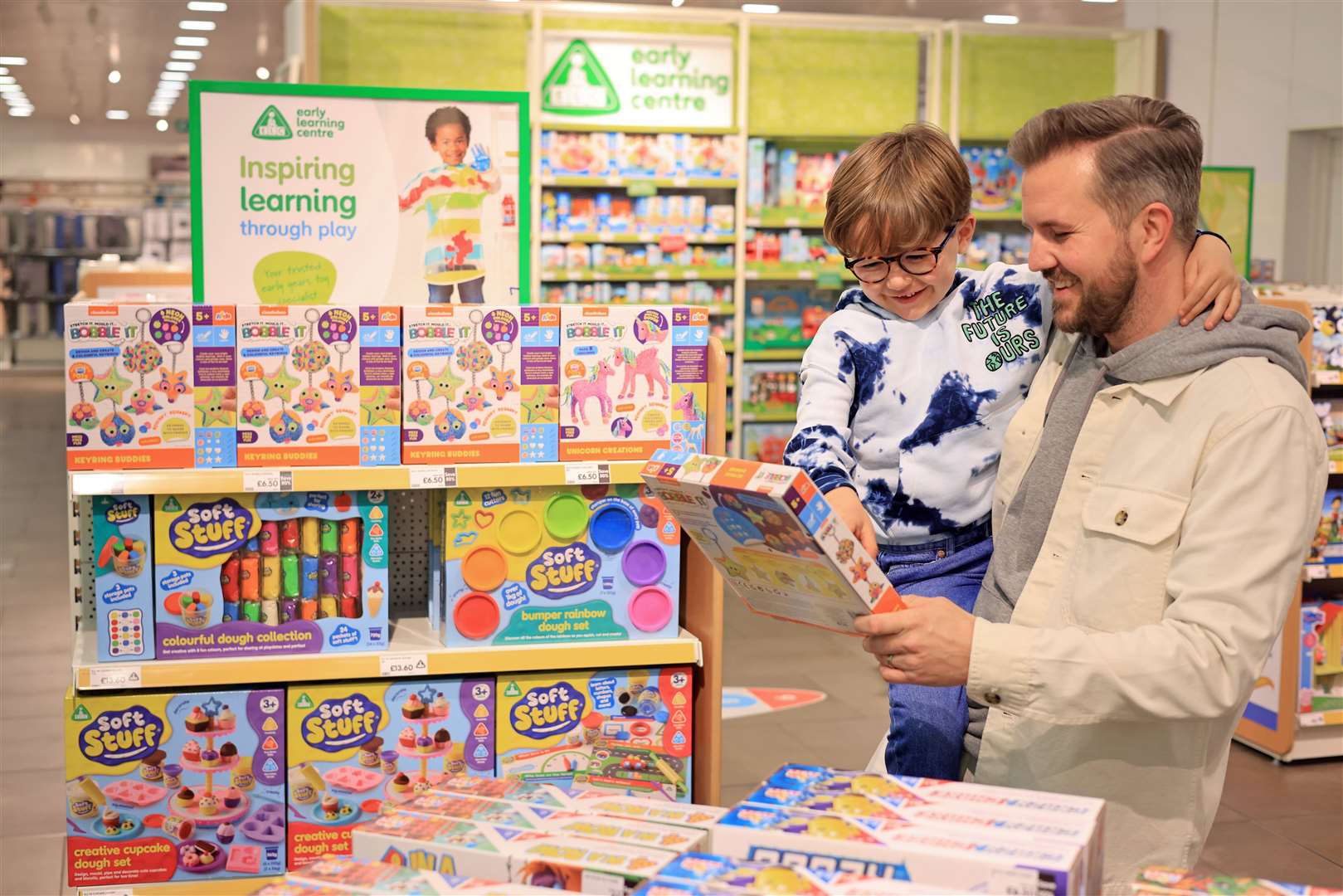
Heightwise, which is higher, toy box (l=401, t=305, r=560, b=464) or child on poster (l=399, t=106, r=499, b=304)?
child on poster (l=399, t=106, r=499, b=304)

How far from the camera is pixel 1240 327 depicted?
70.0 inches

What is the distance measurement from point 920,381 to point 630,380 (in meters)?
1.04

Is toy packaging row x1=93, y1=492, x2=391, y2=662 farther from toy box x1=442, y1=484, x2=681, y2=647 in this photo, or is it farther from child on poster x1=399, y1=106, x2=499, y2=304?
child on poster x1=399, y1=106, x2=499, y2=304

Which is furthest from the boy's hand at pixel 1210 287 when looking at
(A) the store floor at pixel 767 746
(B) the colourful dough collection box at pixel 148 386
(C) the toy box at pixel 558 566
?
(A) the store floor at pixel 767 746

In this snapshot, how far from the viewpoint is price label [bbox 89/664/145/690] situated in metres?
2.91

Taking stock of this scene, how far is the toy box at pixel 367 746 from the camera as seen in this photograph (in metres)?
3.07

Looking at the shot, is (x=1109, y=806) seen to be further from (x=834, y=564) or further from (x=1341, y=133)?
(x=1341, y=133)

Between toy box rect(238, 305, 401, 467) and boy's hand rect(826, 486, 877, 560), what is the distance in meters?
1.39

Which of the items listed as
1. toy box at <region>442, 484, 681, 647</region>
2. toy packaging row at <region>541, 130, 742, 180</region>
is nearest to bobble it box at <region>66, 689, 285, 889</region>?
toy box at <region>442, 484, 681, 647</region>

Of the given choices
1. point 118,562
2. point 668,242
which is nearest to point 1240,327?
point 118,562

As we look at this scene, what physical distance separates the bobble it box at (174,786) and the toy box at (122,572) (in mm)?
141

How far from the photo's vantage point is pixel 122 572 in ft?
9.62

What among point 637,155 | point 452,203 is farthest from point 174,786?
point 637,155

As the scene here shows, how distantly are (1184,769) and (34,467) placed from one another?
37.9ft
